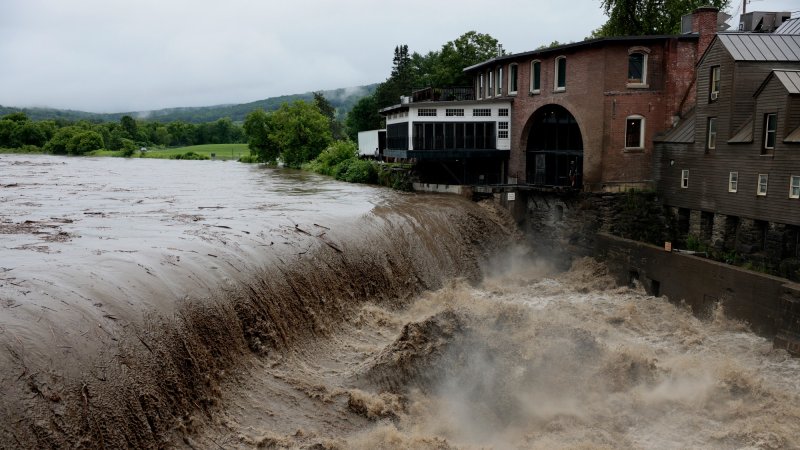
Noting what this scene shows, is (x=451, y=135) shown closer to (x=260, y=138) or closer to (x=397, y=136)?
(x=397, y=136)

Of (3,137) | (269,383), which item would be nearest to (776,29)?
(269,383)

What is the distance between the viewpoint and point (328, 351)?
17281mm

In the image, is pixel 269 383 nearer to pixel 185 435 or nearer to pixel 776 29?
pixel 185 435

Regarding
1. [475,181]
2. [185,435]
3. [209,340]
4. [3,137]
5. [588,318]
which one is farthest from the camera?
[3,137]

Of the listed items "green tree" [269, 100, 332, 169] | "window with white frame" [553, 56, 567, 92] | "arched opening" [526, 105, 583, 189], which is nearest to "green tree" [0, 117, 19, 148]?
"green tree" [269, 100, 332, 169]

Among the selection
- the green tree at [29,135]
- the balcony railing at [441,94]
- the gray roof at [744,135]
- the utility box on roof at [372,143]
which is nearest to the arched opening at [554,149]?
the balcony railing at [441,94]

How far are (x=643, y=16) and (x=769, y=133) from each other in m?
32.2

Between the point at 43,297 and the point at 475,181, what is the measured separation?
29.2 m

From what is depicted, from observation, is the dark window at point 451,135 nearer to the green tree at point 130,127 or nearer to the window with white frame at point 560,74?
the window with white frame at point 560,74

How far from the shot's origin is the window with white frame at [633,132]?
31.0 metres

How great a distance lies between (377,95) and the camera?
88.6 meters

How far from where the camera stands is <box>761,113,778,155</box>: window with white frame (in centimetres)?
2258

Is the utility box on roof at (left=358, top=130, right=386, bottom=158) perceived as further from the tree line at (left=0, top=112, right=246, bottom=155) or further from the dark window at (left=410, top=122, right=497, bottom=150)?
the tree line at (left=0, top=112, right=246, bottom=155)

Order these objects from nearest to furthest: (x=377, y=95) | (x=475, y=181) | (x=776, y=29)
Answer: (x=776, y=29) < (x=475, y=181) < (x=377, y=95)
